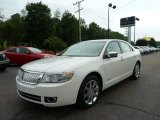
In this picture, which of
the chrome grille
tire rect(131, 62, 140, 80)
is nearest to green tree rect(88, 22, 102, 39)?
tire rect(131, 62, 140, 80)

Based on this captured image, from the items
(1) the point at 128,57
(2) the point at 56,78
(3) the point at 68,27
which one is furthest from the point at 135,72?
(3) the point at 68,27

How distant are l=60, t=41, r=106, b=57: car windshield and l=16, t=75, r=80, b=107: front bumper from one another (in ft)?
4.03

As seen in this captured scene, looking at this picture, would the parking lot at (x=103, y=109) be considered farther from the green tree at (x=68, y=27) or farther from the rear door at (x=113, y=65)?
the green tree at (x=68, y=27)

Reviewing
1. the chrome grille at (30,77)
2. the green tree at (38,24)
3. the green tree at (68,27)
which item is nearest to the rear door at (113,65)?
the chrome grille at (30,77)

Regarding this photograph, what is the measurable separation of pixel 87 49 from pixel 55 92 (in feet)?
6.34

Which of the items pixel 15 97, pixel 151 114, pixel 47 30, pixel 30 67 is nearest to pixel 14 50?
pixel 15 97

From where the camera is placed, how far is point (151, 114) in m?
3.72

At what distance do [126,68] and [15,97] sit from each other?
3.29 meters

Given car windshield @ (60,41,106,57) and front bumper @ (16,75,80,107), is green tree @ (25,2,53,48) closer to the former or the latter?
car windshield @ (60,41,106,57)

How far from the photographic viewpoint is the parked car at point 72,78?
356 cm

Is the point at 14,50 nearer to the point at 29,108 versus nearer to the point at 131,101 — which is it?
the point at 29,108

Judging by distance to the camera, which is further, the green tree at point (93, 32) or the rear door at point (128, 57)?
the green tree at point (93, 32)

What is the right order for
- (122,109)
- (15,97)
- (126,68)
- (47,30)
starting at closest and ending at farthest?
(122,109)
(15,97)
(126,68)
(47,30)

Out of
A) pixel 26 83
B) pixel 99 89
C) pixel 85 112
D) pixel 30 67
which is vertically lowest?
pixel 85 112
